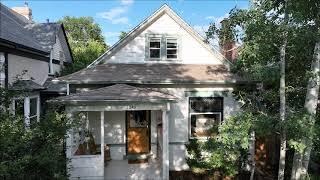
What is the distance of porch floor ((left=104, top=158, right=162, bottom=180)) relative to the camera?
43.1ft

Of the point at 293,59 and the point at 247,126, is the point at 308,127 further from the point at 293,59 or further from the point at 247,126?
the point at 293,59

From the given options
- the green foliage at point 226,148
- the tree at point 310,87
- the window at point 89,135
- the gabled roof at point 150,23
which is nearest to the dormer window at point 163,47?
the gabled roof at point 150,23

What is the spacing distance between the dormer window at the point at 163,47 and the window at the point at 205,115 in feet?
7.77

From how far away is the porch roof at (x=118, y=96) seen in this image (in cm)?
1205

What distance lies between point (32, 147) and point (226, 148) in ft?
21.6

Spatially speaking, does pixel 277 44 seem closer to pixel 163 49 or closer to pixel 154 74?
pixel 154 74

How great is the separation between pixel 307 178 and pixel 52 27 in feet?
67.0

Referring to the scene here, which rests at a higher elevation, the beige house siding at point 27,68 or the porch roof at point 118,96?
the beige house siding at point 27,68

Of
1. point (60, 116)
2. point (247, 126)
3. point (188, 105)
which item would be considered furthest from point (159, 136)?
point (60, 116)

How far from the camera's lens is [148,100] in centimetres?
1234

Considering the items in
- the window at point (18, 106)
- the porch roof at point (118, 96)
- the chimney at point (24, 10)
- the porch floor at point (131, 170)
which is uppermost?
the chimney at point (24, 10)

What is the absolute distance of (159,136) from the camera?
49.2ft

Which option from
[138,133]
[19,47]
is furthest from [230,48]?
[19,47]

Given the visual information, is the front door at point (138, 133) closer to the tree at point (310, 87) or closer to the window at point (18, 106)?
the window at point (18, 106)
